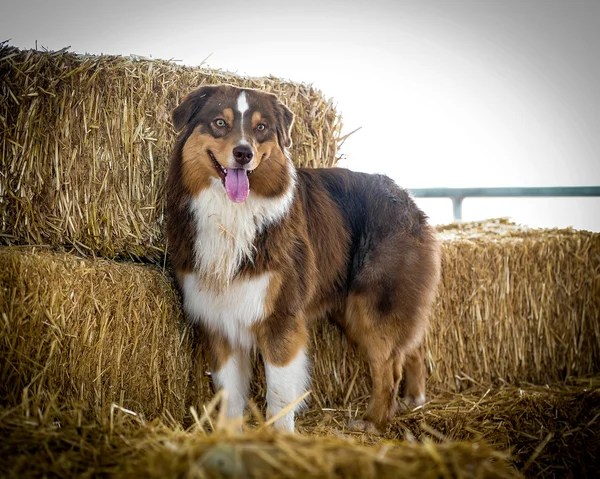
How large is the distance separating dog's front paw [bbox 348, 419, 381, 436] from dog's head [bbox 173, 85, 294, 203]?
5.15ft

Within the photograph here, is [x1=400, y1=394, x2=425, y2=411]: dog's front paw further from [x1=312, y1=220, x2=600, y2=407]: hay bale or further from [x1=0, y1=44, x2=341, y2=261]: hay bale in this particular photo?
Result: [x1=0, y1=44, x2=341, y2=261]: hay bale

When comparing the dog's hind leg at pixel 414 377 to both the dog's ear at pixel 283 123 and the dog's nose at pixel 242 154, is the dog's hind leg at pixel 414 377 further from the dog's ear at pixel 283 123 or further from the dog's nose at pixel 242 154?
the dog's nose at pixel 242 154

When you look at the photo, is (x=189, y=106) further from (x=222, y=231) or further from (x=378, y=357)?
(x=378, y=357)

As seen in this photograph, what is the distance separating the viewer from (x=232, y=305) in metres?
3.18

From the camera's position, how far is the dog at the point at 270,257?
3.15m

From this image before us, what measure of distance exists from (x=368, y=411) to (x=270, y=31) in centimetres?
422

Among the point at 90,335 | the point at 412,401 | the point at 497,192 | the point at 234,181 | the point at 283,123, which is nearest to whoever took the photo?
the point at 90,335

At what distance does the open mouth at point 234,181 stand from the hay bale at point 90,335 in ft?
2.45

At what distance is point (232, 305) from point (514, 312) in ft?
7.81

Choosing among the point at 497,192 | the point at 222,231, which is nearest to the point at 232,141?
the point at 222,231

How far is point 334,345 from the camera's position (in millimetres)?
4008

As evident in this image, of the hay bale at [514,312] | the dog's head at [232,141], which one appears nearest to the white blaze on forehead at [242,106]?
the dog's head at [232,141]

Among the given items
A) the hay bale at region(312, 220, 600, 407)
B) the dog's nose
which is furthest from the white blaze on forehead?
the hay bale at region(312, 220, 600, 407)

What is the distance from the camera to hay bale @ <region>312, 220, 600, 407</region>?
14.0ft
